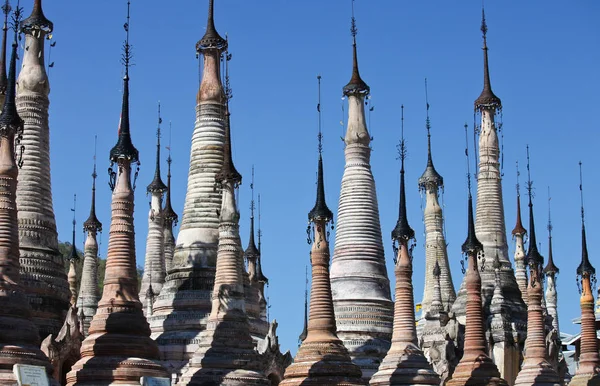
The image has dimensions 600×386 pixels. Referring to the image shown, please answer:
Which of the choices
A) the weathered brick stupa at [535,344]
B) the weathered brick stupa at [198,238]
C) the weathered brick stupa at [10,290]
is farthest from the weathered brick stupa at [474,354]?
the weathered brick stupa at [10,290]

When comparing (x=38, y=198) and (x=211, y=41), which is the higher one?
(x=211, y=41)

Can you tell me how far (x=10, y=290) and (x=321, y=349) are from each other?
875cm

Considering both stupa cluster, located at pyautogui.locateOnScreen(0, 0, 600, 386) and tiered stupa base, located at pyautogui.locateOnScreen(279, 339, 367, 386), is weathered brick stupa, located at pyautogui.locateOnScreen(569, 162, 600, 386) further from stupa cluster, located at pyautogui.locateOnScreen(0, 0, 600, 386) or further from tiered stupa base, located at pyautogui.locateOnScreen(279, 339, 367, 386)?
tiered stupa base, located at pyautogui.locateOnScreen(279, 339, 367, 386)

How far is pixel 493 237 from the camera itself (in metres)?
53.8

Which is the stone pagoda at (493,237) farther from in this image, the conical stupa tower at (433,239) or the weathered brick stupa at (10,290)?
the weathered brick stupa at (10,290)

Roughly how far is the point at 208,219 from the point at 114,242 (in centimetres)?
1082

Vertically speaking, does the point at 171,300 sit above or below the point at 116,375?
above

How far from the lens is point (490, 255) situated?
53.2 m

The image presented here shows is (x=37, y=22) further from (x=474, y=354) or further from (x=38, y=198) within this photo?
(x=474, y=354)

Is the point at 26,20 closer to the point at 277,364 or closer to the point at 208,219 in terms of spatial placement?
the point at 208,219

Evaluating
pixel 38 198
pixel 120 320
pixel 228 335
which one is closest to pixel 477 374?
pixel 228 335

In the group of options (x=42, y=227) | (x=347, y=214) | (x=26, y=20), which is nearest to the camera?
(x=42, y=227)

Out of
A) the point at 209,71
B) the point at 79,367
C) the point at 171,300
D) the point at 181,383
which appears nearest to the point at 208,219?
the point at 171,300

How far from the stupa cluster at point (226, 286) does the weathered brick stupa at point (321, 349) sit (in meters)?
0.04
